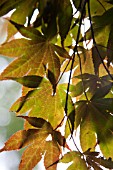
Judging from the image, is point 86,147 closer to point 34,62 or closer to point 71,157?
point 71,157

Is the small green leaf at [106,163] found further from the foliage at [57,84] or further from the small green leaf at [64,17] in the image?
the small green leaf at [64,17]

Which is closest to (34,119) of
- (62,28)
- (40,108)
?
(40,108)

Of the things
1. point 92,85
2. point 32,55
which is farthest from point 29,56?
point 92,85

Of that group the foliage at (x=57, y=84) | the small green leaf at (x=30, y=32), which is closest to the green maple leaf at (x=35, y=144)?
the foliage at (x=57, y=84)

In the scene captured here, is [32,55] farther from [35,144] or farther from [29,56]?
[35,144]

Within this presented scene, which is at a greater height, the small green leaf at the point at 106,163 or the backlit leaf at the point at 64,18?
the backlit leaf at the point at 64,18

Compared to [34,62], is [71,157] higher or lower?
lower

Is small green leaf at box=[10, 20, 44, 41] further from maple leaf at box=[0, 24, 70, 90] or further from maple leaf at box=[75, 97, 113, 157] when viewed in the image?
maple leaf at box=[75, 97, 113, 157]

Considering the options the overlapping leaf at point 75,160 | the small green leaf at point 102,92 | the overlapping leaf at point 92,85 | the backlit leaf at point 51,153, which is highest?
the overlapping leaf at point 92,85

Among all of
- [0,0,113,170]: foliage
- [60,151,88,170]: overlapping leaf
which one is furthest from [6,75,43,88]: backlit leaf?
[60,151,88,170]: overlapping leaf
